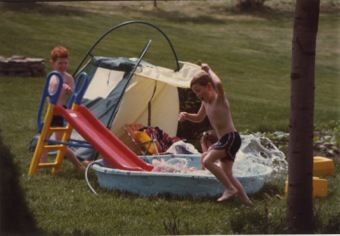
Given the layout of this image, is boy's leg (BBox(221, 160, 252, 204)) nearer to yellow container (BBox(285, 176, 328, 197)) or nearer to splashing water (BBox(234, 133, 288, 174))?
yellow container (BBox(285, 176, 328, 197))

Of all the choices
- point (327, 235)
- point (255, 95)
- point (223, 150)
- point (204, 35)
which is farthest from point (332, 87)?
point (327, 235)

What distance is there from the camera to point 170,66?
377 inches

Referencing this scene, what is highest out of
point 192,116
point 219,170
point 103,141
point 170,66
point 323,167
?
point 192,116

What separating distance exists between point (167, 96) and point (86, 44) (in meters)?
3.16

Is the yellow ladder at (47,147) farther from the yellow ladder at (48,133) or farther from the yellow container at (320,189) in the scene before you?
the yellow container at (320,189)

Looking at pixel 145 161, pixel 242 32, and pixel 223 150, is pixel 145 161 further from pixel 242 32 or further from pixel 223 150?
pixel 242 32

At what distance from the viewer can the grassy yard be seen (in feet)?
14.6

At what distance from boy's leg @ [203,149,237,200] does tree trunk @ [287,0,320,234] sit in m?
0.81

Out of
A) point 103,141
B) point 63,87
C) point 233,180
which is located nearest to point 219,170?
point 233,180

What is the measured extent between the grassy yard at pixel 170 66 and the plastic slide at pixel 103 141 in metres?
0.25

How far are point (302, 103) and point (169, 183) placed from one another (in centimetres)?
131

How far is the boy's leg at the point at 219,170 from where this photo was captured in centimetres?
493

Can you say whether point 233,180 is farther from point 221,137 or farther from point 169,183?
point 169,183

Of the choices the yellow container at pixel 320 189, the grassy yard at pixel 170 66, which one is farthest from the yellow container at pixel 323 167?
the yellow container at pixel 320 189
